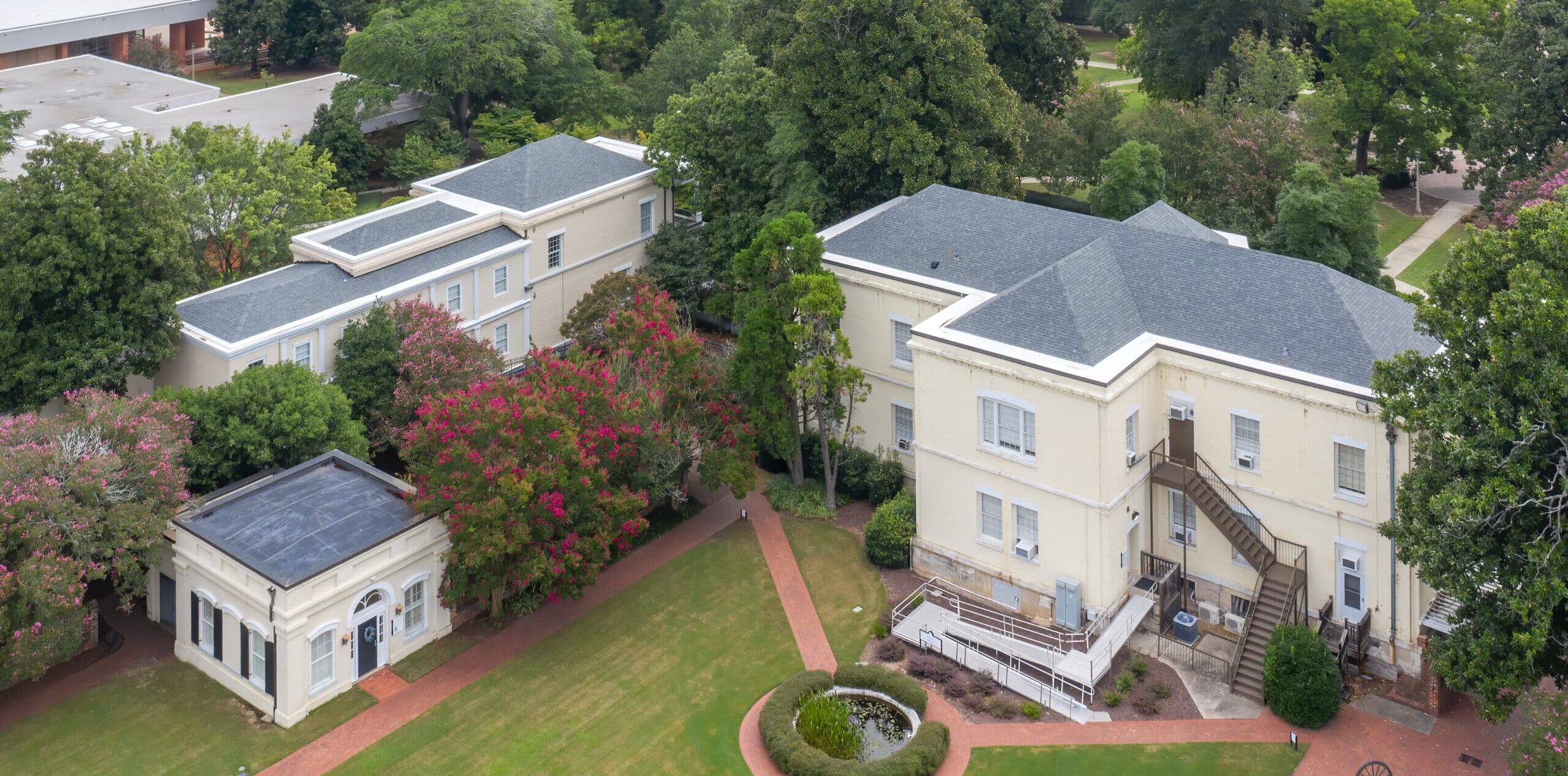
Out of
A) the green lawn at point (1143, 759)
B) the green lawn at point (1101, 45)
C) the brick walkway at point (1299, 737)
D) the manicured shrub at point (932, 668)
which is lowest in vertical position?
the green lawn at point (1143, 759)

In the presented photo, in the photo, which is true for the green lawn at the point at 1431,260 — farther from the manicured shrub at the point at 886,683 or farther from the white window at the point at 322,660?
the white window at the point at 322,660

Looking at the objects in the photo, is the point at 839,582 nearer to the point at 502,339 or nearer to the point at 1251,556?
the point at 1251,556

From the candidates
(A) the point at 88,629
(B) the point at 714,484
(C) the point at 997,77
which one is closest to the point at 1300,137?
(C) the point at 997,77

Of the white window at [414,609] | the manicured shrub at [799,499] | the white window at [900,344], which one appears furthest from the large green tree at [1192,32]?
the white window at [414,609]

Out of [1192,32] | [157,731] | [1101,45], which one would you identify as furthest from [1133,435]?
[1101,45]

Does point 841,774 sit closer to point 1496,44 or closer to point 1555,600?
point 1555,600

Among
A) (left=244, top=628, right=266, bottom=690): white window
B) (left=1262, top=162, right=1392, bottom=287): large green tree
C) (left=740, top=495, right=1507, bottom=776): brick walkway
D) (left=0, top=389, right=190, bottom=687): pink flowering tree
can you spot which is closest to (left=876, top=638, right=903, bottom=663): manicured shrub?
(left=740, top=495, right=1507, bottom=776): brick walkway

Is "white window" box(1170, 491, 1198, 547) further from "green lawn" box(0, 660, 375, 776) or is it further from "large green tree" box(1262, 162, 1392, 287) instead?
"green lawn" box(0, 660, 375, 776)
